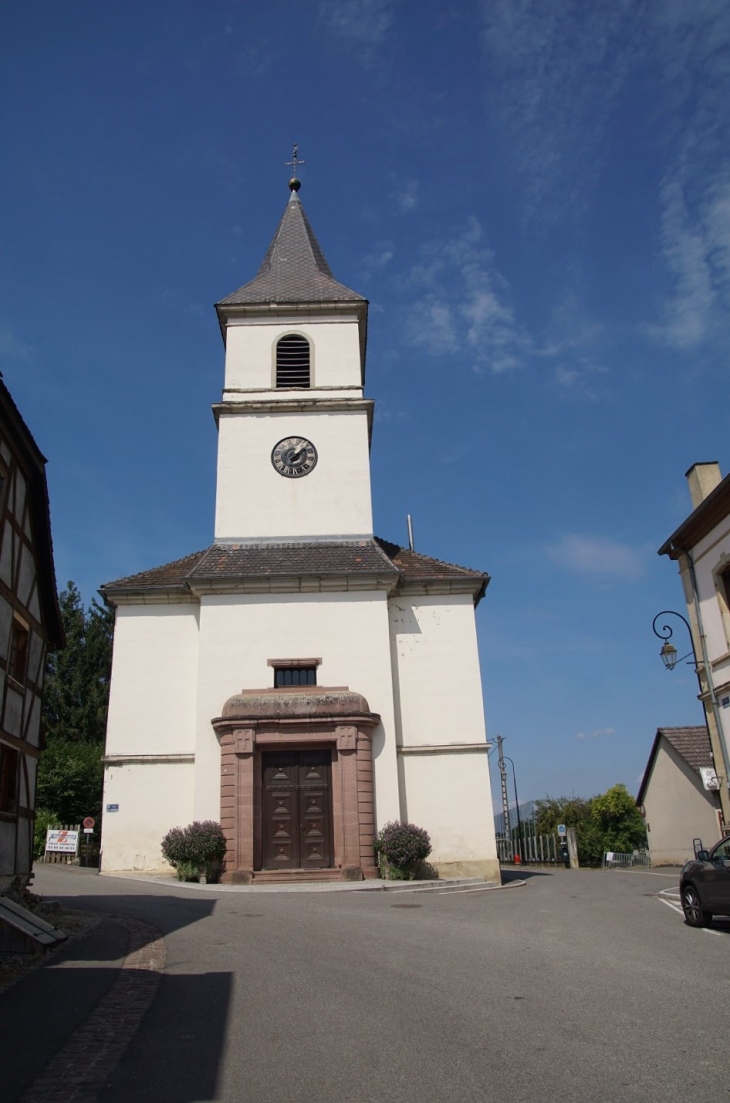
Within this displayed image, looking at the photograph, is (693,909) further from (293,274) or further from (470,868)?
(293,274)

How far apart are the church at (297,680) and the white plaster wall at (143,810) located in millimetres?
39

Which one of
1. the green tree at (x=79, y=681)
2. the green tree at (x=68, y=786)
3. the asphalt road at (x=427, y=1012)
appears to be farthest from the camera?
the green tree at (x=79, y=681)

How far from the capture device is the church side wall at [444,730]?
21.8 meters

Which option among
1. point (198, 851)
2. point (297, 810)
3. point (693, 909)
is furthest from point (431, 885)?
point (693, 909)

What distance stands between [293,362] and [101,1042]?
2367 cm

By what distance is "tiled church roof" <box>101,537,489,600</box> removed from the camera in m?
23.0

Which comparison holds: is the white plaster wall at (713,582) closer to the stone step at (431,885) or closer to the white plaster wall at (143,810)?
the stone step at (431,885)

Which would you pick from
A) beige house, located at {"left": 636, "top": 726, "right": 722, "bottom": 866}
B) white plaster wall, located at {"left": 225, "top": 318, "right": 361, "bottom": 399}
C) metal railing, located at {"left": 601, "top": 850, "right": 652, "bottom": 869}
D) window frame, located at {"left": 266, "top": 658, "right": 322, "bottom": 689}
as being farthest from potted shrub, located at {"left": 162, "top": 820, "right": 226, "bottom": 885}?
metal railing, located at {"left": 601, "top": 850, "right": 652, "bottom": 869}

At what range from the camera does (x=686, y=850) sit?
34094 mm

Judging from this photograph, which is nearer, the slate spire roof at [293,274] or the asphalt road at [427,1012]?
the asphalt road at [427,1012]

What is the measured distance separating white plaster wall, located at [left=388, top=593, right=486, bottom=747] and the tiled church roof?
0.90 m

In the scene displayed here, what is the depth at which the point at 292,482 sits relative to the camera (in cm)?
2559

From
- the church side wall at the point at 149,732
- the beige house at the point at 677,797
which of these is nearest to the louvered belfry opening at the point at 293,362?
the church side wall at the point at 149,732

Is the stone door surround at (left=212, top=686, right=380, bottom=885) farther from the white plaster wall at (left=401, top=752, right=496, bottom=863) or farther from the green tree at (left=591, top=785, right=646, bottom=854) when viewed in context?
the green tree at (left=591, top=785, right=646, bottom=854)
